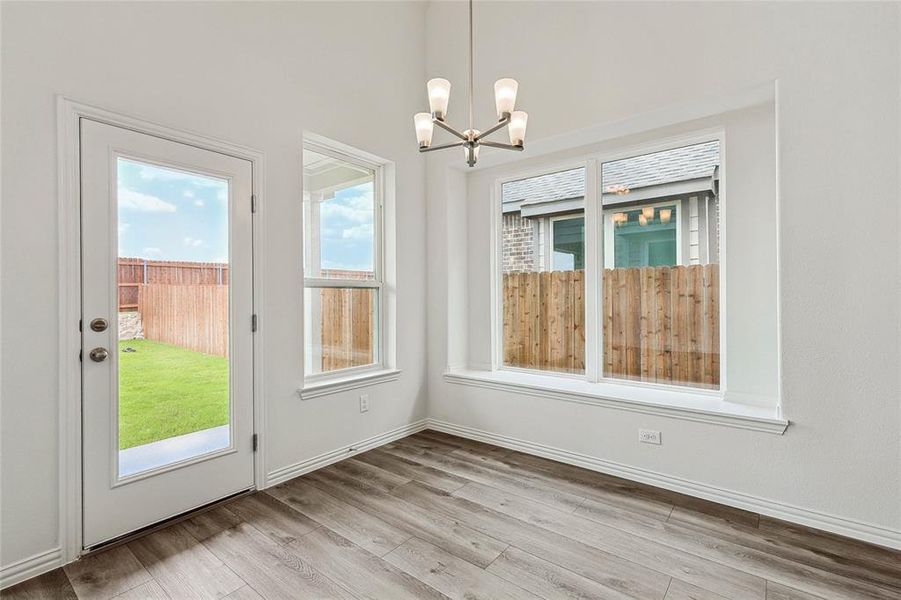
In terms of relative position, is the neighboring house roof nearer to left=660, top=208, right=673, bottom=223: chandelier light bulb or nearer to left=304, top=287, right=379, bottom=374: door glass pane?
left=660, top=208, right=673, bottom=223: chandelier light bulb

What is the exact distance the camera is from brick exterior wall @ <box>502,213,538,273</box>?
3904 millimetres

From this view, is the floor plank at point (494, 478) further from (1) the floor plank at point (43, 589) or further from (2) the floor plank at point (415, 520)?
(1) the floor plank at point (43, 589)

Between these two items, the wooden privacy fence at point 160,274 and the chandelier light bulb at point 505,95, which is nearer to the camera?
the chandelier light bulb at point 505,95

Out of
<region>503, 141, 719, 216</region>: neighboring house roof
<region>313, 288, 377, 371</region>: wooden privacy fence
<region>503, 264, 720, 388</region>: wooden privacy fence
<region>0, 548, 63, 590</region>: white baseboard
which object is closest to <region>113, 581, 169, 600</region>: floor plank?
<region>0, 548, 63, 590</region>: white baseboard

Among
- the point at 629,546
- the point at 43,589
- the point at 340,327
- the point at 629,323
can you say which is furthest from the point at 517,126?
the point at 43,589

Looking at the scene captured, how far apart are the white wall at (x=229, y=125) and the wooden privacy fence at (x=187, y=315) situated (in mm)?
280

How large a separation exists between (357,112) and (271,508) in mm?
2889

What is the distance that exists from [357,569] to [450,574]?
0.44 metres

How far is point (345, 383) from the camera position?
334 centimetres

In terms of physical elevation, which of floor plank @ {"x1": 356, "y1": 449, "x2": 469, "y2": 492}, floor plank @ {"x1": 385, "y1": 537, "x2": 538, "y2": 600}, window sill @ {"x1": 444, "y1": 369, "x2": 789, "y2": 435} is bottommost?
floor plank @ {"x1": 385, "y1": 537, "x2": 538, "y2": 600}

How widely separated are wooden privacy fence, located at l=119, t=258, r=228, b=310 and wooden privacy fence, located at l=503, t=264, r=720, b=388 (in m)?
2.43

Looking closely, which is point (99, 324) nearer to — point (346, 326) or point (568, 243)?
point (346, 326)

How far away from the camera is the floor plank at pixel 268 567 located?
186cm

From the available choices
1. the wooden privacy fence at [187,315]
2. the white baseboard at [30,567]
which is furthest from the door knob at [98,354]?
the white baseboard at [30,567]
